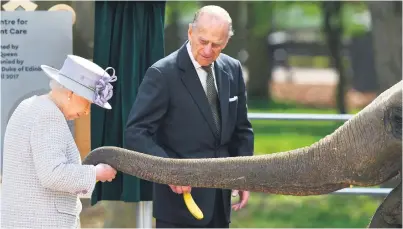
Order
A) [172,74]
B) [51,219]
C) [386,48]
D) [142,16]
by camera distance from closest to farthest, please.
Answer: [51,219] → [172,74] → [142,16] → [386,48]

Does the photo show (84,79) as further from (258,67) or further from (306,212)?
(258,67)

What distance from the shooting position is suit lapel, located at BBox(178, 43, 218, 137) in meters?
6.55

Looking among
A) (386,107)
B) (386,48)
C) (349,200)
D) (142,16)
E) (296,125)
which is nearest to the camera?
(386,107)

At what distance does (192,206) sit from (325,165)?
1.04 metres

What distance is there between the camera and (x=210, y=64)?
659 cm

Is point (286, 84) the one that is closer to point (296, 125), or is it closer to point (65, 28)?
point (296, 125)

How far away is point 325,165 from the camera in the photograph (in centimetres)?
528

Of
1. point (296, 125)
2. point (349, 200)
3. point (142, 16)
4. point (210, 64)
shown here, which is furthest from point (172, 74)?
point (296, 125)

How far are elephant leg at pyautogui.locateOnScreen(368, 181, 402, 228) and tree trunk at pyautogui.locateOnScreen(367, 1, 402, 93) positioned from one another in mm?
7841

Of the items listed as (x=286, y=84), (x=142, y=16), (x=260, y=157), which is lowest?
(x=286, y=84)

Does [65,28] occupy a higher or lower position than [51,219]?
higher

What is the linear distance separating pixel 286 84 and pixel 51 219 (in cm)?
3006

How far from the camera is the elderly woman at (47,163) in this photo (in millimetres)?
5539

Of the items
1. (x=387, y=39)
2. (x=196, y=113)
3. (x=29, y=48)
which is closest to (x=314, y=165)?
(x=196, y=113)
